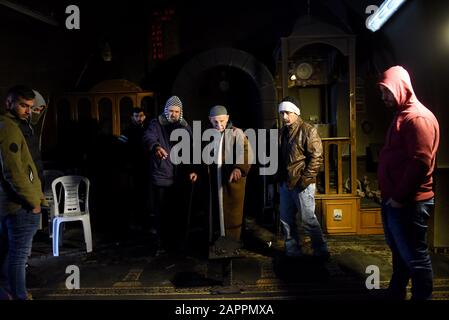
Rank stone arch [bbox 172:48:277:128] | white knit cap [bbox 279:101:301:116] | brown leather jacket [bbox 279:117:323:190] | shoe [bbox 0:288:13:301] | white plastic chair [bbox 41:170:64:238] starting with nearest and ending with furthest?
shoe [bbox 0:288:13:301] → brown leather jacket [bbox 279:117:323:190] → white knit cap [bbox 279:101:301:116] → white plastic chair [bbox 41:170:64:238] → stone arch [bbox 172:48:277:128]

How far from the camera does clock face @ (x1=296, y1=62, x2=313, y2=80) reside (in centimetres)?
751

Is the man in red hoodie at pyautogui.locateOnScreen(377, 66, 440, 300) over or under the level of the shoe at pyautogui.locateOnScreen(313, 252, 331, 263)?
over

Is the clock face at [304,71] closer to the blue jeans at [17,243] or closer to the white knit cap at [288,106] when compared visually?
the white knit cap at [288,106]

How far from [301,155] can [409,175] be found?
1763mm

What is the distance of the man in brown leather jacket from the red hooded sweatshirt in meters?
1.28

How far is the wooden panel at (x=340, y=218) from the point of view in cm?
600

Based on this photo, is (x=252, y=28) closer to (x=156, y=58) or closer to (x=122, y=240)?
(x=156, y=58)

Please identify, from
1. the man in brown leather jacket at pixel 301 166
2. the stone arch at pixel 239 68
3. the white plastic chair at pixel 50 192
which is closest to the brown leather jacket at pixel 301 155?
the man in brown leather jacket at pixel 301 166

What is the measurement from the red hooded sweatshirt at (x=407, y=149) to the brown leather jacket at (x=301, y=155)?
1.26 metres

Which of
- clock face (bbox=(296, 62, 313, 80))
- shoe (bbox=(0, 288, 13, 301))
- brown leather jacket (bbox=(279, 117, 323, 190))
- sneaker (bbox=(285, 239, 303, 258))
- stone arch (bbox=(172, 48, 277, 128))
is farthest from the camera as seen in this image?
clock face (bbox=(296, 62, 313, 80))

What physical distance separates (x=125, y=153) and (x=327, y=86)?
4.57m

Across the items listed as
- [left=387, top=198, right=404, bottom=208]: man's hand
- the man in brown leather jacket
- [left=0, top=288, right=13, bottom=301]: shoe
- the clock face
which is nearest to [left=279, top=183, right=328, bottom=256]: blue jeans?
the man in brown leather jacket

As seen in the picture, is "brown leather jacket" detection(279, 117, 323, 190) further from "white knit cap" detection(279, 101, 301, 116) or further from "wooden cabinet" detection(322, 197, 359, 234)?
"wooden cabinet" detection(322, 197, 359, 234)

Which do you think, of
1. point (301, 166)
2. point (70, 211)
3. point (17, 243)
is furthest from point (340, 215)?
point (17, 243)
